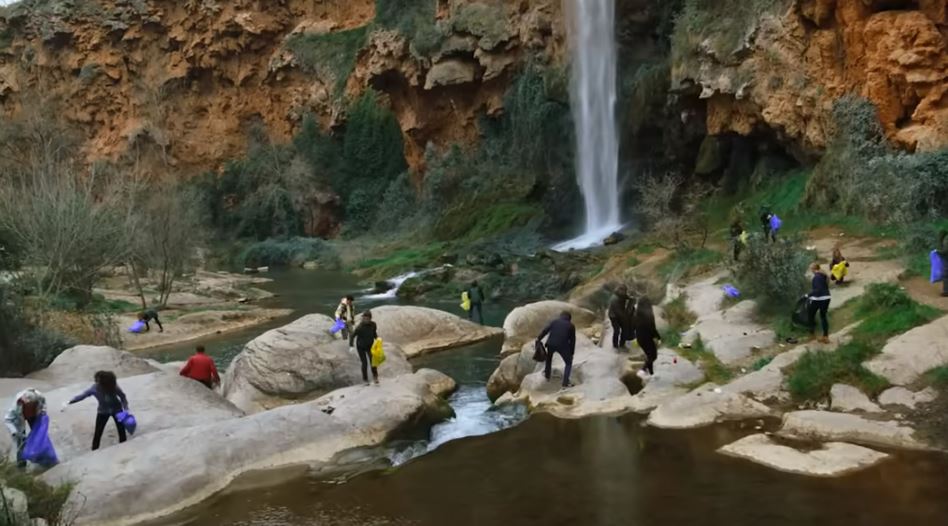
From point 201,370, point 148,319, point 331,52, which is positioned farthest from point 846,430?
point 331,52

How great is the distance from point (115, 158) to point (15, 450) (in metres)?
69.3

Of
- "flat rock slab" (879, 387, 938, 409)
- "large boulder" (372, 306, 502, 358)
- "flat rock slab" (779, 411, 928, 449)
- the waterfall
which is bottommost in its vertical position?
"large boulder" (372, 306, 502, 358)

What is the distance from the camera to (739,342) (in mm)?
14719

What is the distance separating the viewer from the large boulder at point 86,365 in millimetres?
15648

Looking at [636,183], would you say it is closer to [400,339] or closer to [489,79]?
[489,79]

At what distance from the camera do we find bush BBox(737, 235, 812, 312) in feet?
50.9

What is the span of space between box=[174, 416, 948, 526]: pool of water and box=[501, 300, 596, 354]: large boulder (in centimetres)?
887

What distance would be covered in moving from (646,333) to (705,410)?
2.37 m

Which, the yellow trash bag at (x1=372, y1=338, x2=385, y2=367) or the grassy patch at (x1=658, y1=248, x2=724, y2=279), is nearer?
the yellow trash bag at (x1=372, y1=338, x2=385, y2=367)

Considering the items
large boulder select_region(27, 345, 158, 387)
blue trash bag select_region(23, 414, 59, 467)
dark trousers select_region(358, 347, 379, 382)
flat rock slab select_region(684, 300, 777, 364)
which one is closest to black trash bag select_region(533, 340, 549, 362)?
dark trousers select_region(358, 347, 379, 382)

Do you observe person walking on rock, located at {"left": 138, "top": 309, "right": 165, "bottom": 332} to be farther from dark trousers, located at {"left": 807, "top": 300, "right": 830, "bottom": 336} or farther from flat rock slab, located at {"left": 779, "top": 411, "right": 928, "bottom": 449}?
flat rock slab, located at {"left": 779, "top": 411, "right": 928, "bottom": 449}

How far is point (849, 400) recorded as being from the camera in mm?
11336

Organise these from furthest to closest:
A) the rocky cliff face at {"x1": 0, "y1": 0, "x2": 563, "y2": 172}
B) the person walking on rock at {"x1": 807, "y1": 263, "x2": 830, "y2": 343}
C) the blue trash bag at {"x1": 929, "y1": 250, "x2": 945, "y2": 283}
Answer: the rocky cliff face at {"x1": 0, "y1": 0, "x2": 563, "y2": 172}, the blue trash bag at {"x1": 929, "y1": 250, "x2": 945, "y2": 283}, the person walking on rock at {"x1": 807, "y1": 263, "x2": 830, "y2": 343}

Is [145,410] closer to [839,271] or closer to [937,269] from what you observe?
[839,271]
